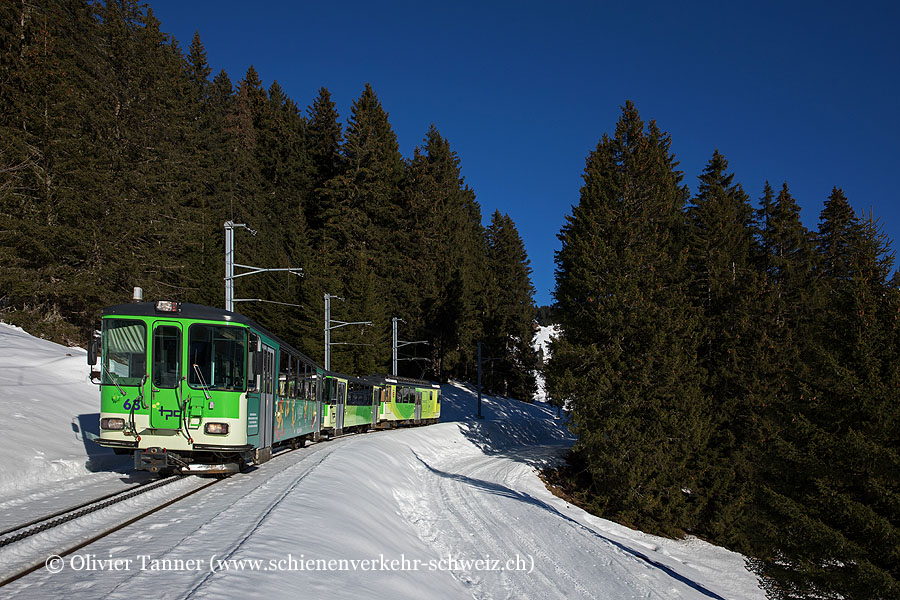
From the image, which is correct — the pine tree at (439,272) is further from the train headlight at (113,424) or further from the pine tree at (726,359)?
the train headlight at (113,424)

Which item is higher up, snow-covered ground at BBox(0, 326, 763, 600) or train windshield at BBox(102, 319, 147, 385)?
train windshield at BBox(102, 319, 147, 385)

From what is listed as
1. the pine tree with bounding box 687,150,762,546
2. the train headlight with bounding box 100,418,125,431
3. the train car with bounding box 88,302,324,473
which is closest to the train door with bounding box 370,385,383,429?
the pine tree with bounding box 687,150,762,546

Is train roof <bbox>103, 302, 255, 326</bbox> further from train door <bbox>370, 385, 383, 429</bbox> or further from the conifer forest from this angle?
train door <bbox>370, 385, 383, 429</bbox>

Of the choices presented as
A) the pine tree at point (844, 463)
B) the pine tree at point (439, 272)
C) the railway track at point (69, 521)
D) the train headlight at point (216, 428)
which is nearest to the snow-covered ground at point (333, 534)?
the railway track at point (69, 521)

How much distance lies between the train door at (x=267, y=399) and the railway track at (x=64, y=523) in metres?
2.36

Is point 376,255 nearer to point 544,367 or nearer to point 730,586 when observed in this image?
point 544,367

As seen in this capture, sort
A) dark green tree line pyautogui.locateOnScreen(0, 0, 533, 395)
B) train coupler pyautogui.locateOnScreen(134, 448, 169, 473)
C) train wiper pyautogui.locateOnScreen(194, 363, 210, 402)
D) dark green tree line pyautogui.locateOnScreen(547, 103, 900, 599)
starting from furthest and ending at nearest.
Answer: dark green tree line pyautogui.locateOnScreen(0, 0, 533, 395) → dark green tree line pyautogui.locateOnScreen(547, 103, 900, 599) → train wiper pyautogui.locateOnScreen(194, 363, 210, 402) → train coupler pyautogui.locateOnScreen(134, 448, 169, 473)

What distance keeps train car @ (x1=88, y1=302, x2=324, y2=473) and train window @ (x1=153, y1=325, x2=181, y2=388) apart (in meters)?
0.02

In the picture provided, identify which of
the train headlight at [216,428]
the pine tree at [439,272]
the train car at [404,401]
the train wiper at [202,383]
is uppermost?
the pine tree at [439,272]

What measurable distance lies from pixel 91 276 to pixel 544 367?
2378 centimetres

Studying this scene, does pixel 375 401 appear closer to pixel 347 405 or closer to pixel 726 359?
pixel 347 405

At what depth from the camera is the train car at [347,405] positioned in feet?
81.9

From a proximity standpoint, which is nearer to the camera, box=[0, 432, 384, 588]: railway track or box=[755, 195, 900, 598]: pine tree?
box=[0, 432, 384, 588]: railway track

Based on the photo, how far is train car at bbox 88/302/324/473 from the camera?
36.4 ft
